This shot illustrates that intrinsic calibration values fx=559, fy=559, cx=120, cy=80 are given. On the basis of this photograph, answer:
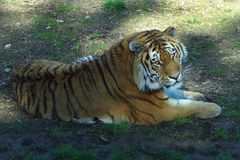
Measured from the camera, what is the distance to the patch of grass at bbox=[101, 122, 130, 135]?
5.97 meters

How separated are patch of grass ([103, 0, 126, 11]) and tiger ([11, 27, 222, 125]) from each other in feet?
9.79

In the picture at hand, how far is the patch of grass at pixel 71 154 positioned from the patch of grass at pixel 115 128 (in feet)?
1.56

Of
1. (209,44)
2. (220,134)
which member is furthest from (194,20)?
(220,134)

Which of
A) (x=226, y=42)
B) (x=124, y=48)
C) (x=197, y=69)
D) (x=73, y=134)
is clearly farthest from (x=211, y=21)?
(x=73, y=134)

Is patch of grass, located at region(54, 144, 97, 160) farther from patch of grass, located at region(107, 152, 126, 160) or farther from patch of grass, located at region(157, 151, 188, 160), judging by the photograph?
patch of grass, located at region(157, 151, 188, 160)

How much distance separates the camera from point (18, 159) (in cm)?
559

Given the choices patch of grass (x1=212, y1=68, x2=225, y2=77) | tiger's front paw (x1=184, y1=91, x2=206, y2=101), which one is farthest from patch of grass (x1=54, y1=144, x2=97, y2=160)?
patch of grass (x1=212, y1=68, x2=225, y2=77)

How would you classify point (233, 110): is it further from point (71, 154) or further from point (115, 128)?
point (71, 154)

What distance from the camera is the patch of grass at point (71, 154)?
18.2ft

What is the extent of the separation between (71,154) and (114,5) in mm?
4095

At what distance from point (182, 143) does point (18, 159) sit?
167 centimetres

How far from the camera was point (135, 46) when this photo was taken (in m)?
5.93

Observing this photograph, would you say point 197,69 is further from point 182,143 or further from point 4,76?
point 4,76

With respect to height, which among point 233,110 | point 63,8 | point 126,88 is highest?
point 126,88
